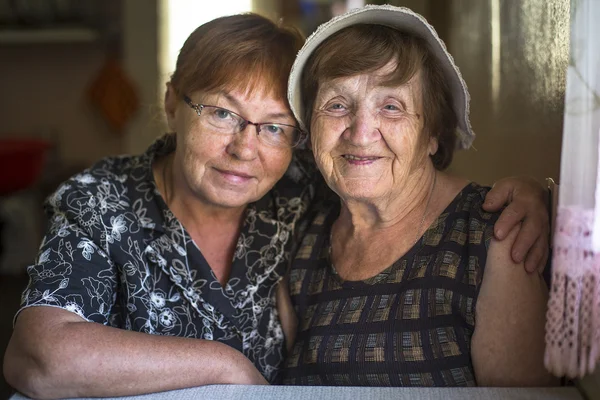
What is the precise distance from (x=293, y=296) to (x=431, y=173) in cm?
44

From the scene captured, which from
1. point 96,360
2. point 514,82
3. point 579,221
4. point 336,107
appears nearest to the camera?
point 579,221

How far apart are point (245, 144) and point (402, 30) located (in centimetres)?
44

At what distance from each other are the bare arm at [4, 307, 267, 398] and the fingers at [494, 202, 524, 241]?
580 mm

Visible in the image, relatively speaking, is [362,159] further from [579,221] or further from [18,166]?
[18,166]

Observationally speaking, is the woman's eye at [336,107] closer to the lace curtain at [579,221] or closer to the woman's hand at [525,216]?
the woman's hand at [525,216]

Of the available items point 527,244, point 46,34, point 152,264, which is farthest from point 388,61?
point 46,34

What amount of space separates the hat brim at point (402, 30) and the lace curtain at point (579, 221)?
401 millimetres

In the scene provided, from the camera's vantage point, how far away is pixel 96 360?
1365 millimetres

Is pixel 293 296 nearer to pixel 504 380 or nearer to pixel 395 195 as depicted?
pixel 395 195

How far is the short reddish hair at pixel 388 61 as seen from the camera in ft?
5.05

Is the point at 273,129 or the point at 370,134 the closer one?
the point at 370,134

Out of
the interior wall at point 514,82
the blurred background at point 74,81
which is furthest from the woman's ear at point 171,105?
the blurred background at point 74,81

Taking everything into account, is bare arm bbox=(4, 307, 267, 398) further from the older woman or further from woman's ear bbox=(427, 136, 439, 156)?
woman's ear bbox=(427, 136, 439, 156)

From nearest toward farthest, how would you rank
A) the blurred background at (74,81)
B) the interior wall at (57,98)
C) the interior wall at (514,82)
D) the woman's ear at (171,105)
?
the interior wall at (514,82) → the woman's ear at (171,105) → the blurred background at (74,81) → the interior wall at (57,98)
